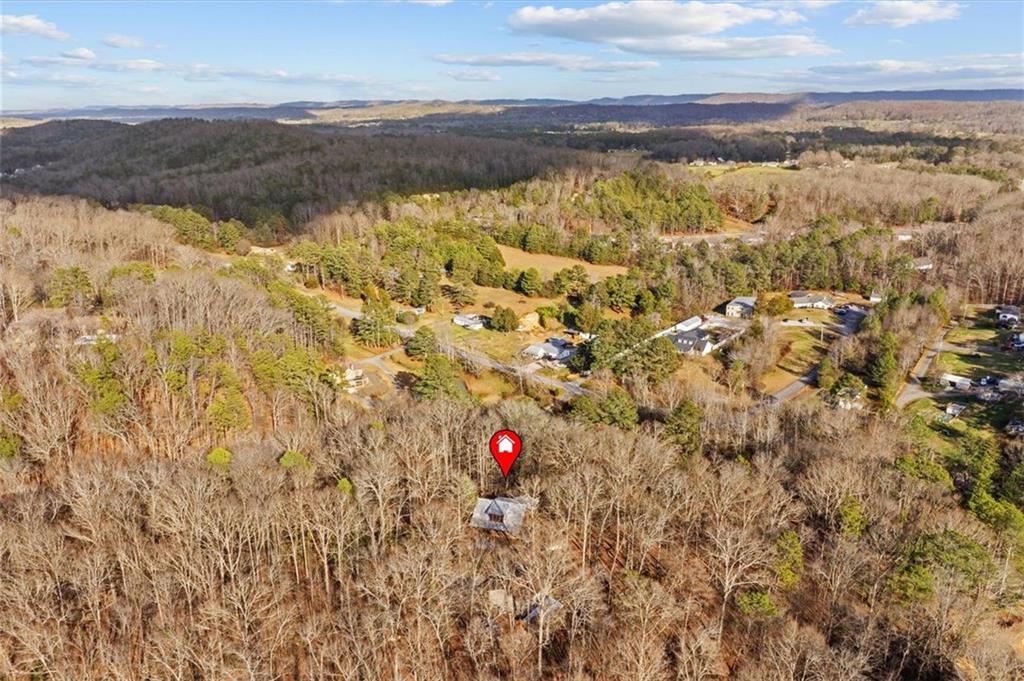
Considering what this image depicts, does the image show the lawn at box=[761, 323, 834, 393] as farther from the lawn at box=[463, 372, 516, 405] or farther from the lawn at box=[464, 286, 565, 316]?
the lawn at box=[464, 286, 565, 316]

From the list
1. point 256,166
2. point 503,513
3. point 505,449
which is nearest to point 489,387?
point 505,449

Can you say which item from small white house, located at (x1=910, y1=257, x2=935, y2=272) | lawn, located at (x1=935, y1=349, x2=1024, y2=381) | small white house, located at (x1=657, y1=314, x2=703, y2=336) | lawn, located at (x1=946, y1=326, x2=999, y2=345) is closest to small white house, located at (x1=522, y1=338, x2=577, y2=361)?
small white house, located at (x1=657, y1=314, x2=703, y2=336)

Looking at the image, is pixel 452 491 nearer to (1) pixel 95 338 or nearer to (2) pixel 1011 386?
(1) pixel 95 338

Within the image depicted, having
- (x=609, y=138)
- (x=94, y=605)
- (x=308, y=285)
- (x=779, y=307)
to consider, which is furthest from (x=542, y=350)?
(x=609, y=138)

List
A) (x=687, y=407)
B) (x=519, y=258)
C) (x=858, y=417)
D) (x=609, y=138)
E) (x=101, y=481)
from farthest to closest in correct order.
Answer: (x=609, y=138), (x=519, y=258), (x=858, y=417), (x=687, y=407), (x=101, y=481)

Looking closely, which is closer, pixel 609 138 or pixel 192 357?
pixel 192 357

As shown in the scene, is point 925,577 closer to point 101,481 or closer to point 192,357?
point 101,481
